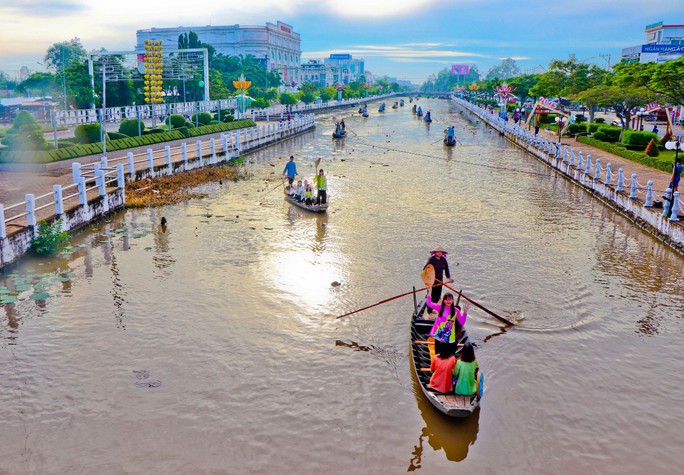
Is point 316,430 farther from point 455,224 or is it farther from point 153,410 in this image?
point 455,224

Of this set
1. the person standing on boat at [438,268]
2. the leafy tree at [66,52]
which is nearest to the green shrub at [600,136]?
the person standing on boat at [438,268]

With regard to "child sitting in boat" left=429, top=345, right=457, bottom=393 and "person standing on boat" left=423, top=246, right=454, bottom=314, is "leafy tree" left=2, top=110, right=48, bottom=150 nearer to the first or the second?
"person standing on boat" left=423, top=246, right=454, bottom=314

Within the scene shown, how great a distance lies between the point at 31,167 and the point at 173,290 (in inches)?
585

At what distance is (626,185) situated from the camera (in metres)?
21.8

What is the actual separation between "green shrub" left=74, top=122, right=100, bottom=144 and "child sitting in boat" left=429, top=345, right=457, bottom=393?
26709mm

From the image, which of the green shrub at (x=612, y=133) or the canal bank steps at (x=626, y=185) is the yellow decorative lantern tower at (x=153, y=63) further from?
the green shrub at (x=612, y=133)

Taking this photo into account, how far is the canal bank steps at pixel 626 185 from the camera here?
17.1 metres

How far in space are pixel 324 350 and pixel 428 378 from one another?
90.0 inches

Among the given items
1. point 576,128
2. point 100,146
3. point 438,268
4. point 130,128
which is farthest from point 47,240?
point 576,128

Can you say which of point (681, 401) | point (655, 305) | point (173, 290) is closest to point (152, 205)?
point (173, 290)

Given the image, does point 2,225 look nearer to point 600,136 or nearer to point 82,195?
point 82,195

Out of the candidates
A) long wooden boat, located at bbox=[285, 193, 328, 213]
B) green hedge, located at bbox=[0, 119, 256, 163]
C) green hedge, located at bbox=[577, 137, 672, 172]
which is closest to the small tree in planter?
green hedge, located at bbox=[577, 137, 672, 172]

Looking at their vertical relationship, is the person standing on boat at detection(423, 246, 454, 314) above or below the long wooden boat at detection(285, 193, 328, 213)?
above

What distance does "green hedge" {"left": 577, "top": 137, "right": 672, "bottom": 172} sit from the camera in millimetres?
26141
